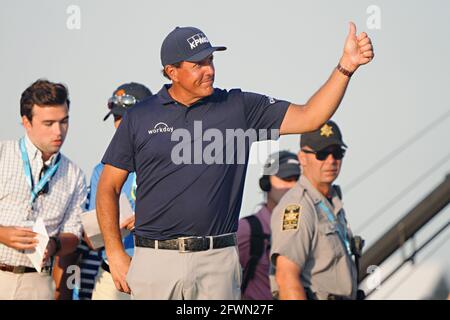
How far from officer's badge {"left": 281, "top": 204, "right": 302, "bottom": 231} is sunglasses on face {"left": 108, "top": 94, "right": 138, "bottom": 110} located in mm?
1778

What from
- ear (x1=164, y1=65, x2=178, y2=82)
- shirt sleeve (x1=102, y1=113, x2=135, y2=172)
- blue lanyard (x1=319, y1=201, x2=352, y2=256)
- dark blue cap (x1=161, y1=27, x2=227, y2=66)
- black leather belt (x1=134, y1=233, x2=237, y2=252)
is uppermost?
dark blue cap (x1=161, y1=27, x2=227, y2=66)

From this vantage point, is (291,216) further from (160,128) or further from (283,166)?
(283,166)

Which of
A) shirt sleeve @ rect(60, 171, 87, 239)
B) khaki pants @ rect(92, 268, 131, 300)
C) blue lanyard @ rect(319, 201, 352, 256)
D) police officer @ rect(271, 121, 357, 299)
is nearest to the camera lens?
police officer @ rect(271, 121, 357, 299)

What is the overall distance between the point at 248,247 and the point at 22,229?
6.27 ft

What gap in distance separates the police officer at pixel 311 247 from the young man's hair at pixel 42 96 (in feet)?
6.13

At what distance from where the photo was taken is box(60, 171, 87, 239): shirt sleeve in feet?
31.0

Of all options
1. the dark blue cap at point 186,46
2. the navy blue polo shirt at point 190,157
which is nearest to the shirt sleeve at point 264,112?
the navy blue polo shirt at point 190,157

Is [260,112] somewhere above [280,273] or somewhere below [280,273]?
above

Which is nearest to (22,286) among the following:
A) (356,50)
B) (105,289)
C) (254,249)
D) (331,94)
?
(105,289)

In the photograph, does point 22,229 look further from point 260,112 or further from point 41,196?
point 260,112

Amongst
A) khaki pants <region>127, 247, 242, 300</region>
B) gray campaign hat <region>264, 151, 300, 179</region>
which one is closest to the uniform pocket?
khaki pants <region>127, 247, 242, 300</region>

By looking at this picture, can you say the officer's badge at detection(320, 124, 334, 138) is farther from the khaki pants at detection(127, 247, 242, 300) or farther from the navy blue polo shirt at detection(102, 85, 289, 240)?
the khaki pants at detection(127, 247, 242, 300)

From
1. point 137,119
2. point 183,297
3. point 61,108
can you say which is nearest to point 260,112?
point 137,119
